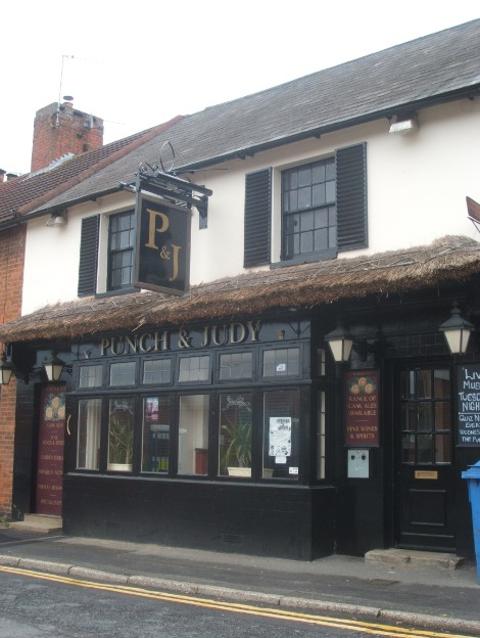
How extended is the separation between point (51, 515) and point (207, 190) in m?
6.74

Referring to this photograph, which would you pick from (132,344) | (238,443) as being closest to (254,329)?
→ (238,443)

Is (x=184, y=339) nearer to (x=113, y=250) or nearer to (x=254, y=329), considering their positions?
(x=254, y=329)

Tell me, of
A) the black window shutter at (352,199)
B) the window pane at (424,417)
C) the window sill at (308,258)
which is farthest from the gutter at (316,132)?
the window pane at (424,417)

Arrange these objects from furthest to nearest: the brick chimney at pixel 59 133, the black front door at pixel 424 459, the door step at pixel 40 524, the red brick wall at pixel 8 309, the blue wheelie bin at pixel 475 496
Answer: the brick chimney at pixel 59 133, the red brick wall at pixel 8 309, the door step at pixel 40 524, the black front door at pixel 424 459, the blue wheelie bin at pixel 475 496

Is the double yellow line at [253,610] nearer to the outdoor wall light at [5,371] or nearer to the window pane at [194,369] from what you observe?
the window pane at [194,369]

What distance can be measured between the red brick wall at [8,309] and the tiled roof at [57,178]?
54 centimetres

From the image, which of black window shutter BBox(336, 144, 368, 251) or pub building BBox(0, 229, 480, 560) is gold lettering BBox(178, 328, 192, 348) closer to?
pub building BBox(0, 229, 480, 560)

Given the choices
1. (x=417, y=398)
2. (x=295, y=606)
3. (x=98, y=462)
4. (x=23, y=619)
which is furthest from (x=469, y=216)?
(x=98, y=462)

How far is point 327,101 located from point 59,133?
10.7 m

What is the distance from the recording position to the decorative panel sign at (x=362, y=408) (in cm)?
1011

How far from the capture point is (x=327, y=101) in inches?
490

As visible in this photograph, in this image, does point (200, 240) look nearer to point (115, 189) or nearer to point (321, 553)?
point (115, 189)

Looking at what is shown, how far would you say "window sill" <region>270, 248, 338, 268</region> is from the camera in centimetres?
1072

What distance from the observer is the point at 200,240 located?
40.3ft
